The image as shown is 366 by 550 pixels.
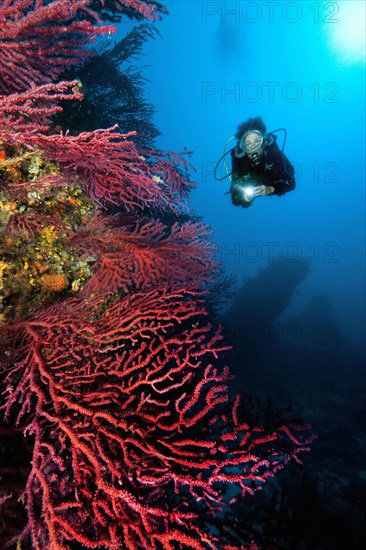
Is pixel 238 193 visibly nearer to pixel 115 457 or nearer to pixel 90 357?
pixel 90 357

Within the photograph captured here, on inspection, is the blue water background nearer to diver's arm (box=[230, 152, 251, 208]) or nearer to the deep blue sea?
the deep blue sea

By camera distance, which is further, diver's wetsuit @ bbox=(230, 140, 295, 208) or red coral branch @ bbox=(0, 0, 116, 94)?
diver's wetsuit @ bbox=(230, 140, 295, 208)

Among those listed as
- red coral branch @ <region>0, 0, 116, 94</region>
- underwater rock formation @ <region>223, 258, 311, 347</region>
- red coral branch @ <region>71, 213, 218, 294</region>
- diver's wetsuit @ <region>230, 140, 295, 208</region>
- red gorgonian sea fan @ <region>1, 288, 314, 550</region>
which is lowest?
red gorgonian sea fan @ <region>1, 288, 314, 550</region>

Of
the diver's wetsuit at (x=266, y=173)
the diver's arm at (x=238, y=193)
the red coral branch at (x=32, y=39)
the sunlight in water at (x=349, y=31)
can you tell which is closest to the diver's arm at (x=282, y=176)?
the diver's wetsuit at (x=266, y=173)

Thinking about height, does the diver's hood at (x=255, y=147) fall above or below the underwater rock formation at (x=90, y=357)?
above

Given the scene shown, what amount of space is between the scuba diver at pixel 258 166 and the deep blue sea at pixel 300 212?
1310 mm

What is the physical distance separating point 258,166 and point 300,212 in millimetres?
145254

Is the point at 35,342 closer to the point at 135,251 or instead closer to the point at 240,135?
the point at 135,251

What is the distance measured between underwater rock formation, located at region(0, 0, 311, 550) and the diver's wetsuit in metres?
1.15

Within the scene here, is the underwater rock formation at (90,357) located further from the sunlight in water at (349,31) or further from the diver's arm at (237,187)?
the sunlight in water at (349,31)

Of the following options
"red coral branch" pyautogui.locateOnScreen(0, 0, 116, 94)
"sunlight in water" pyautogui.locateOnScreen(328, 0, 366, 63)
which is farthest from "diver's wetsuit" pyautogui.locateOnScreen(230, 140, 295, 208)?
"sunlight in water" pyautogui.locateOnScreen(328, 0, 366, 63)

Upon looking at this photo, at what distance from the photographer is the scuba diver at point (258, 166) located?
5141 millimetres

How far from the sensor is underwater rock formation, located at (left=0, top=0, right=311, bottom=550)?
1.95 meters

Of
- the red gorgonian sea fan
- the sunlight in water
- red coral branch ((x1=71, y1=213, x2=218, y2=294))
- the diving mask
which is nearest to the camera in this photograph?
the red gorgonian sea fan
